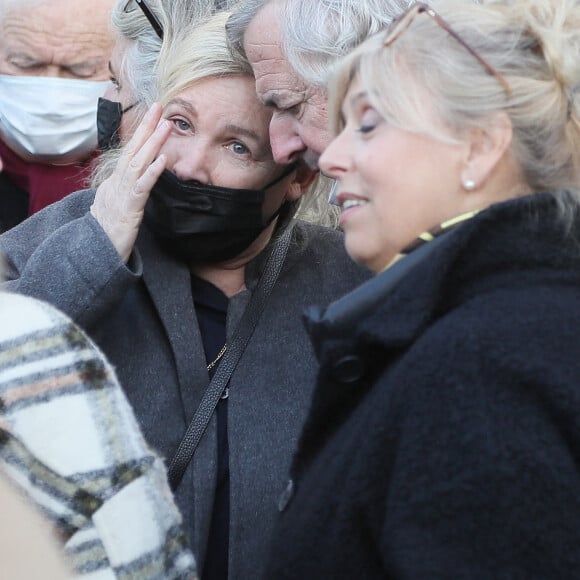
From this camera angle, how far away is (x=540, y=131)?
187cm

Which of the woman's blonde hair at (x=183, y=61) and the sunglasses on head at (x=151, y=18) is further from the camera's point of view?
the sunglasses on head at (x=151, y=18)

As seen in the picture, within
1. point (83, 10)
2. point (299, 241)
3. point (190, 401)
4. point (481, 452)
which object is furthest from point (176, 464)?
point (83, 10)

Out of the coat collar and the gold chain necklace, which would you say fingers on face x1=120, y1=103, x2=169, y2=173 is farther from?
the coat collar

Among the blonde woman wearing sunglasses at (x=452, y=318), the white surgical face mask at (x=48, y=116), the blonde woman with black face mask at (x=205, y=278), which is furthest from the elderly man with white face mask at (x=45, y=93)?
the blonde woman wearing sunglasses at (x=452, y=318)

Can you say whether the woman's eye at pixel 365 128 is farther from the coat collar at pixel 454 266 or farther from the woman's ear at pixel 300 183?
the woman's ear at pixel 300 183

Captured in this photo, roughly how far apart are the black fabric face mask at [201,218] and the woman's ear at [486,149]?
40.5 inches

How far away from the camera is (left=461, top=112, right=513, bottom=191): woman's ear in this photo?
1.85 meters

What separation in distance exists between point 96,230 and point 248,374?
52 cm

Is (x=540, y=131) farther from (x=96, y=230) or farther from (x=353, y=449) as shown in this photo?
(x=96, y=230)

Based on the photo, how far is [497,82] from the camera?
6.07 ft

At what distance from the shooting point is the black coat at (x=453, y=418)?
1494 millimetres

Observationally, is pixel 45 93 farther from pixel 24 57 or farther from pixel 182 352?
pixel 182 352

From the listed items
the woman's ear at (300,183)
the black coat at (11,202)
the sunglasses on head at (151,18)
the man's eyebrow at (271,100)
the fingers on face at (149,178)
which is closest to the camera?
the fingers on face at (149,178)

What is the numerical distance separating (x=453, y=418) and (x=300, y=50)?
149 centimetres
